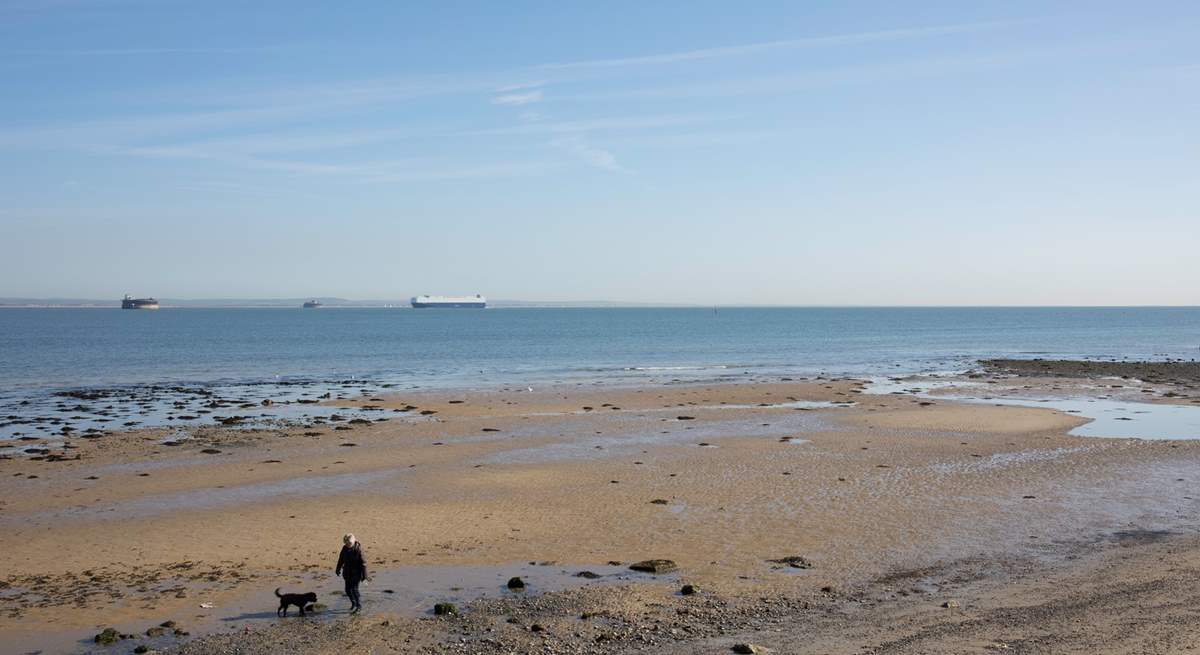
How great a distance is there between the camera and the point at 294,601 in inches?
613

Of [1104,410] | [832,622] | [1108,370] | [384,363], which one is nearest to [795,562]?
[832,622]

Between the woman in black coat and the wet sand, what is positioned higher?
the woman in black coat

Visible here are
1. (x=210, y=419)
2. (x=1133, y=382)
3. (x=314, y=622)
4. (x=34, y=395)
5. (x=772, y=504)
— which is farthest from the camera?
(x=1133, y=382)

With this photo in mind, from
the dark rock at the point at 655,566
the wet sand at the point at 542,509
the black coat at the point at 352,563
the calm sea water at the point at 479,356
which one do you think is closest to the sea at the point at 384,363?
the calm sea water at the point at 479,356

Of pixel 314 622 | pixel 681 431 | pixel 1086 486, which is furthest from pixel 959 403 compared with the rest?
pixel 314 622

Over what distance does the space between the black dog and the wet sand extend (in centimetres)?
37

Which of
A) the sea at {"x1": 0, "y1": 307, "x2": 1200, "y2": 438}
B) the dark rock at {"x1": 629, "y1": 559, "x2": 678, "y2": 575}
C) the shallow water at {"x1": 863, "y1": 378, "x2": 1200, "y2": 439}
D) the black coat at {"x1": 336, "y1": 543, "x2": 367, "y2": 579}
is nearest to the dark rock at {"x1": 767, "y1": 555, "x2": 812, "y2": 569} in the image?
the dark rock at {"x1": 629, "y1": 559, "x2": 678, "y2": 575}

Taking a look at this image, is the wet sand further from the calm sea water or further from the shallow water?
the calm sea water

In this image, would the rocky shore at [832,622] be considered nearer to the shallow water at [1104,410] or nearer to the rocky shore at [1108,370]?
the shallow water at [1104,410]

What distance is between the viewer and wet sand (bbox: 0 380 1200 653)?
16.9 metres

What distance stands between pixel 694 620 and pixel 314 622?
6312mm

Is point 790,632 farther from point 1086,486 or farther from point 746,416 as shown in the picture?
point 746,416

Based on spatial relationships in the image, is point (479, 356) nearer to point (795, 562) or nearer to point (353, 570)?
point (795, 562)

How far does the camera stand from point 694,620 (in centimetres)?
1498
